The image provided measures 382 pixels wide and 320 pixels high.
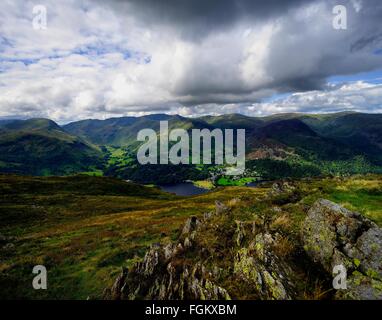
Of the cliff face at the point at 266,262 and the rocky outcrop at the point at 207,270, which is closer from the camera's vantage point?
the cliff face at the point at 266,262

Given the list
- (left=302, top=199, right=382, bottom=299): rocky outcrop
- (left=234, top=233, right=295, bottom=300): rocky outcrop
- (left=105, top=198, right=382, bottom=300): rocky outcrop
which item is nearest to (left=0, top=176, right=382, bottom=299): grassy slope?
(left=302, top=199, right=382, bottom=299): rocky outcrop

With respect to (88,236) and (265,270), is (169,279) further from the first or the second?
(88,236)

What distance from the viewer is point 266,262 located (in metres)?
12.4

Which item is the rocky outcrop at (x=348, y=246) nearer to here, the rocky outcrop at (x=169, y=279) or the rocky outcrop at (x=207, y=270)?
the rocky outcrop at (x=207, y=270)

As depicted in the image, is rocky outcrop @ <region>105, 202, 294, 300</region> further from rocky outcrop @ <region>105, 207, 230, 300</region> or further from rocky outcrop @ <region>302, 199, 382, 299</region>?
rocky outcrop @ <region>302, 199, 382, 299</region>

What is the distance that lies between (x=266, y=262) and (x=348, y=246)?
14.3 ft

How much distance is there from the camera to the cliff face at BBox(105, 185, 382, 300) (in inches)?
436

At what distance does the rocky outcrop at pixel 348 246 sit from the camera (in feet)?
33.8

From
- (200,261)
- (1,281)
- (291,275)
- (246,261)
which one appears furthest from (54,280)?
(291,275)

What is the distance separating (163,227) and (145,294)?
20566 mm

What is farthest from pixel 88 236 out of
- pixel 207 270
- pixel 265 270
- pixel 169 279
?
pixel 265 270

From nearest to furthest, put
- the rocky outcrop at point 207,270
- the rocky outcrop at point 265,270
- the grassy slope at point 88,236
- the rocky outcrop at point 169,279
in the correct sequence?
1. the rocky outcrop at point 265,270
2. the rocky outcrop at point 207,270
3. the rocky outcrop at point 169,279
4. the grassy slope at point 88,236

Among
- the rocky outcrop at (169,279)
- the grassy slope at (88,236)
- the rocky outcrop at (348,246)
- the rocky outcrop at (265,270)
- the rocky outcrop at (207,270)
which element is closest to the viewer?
the rocky outcrop at (348,246)

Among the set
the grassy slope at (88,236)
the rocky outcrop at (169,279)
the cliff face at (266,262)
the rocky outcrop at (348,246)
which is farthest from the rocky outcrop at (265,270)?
the grassy slope at (88,236)
